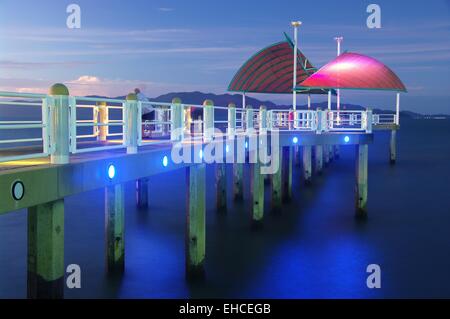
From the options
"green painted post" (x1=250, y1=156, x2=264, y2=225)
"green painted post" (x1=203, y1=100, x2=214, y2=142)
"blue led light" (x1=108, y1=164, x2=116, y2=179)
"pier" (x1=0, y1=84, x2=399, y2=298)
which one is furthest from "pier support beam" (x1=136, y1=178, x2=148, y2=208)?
"blue led light" (x1=108, y1=164, x2=116, y2=179)

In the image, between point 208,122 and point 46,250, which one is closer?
point 46,250

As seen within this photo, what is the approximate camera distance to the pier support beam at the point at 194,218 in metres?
13.9

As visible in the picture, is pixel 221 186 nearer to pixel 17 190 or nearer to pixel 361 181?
pixel 361 181

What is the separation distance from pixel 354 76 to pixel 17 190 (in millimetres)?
41707

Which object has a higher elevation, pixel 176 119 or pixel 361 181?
pixel 176 119

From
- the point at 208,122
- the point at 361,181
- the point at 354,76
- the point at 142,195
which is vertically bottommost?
the point at 142,195

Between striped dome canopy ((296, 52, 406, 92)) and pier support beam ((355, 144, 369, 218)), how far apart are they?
18.1 m

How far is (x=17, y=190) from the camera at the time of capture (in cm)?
713

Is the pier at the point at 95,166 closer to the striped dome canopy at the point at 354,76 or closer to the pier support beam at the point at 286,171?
the pier support beam at the point at 286,171

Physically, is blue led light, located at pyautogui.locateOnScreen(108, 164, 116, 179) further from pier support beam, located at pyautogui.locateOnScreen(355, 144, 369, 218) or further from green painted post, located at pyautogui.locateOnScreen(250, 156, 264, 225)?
pier support beam, located at pyautogui.locateOnScreen(355, 144, 369, 218)

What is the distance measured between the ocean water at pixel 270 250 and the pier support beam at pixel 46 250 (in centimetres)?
625

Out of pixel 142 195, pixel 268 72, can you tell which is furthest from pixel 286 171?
pixel 268 72
